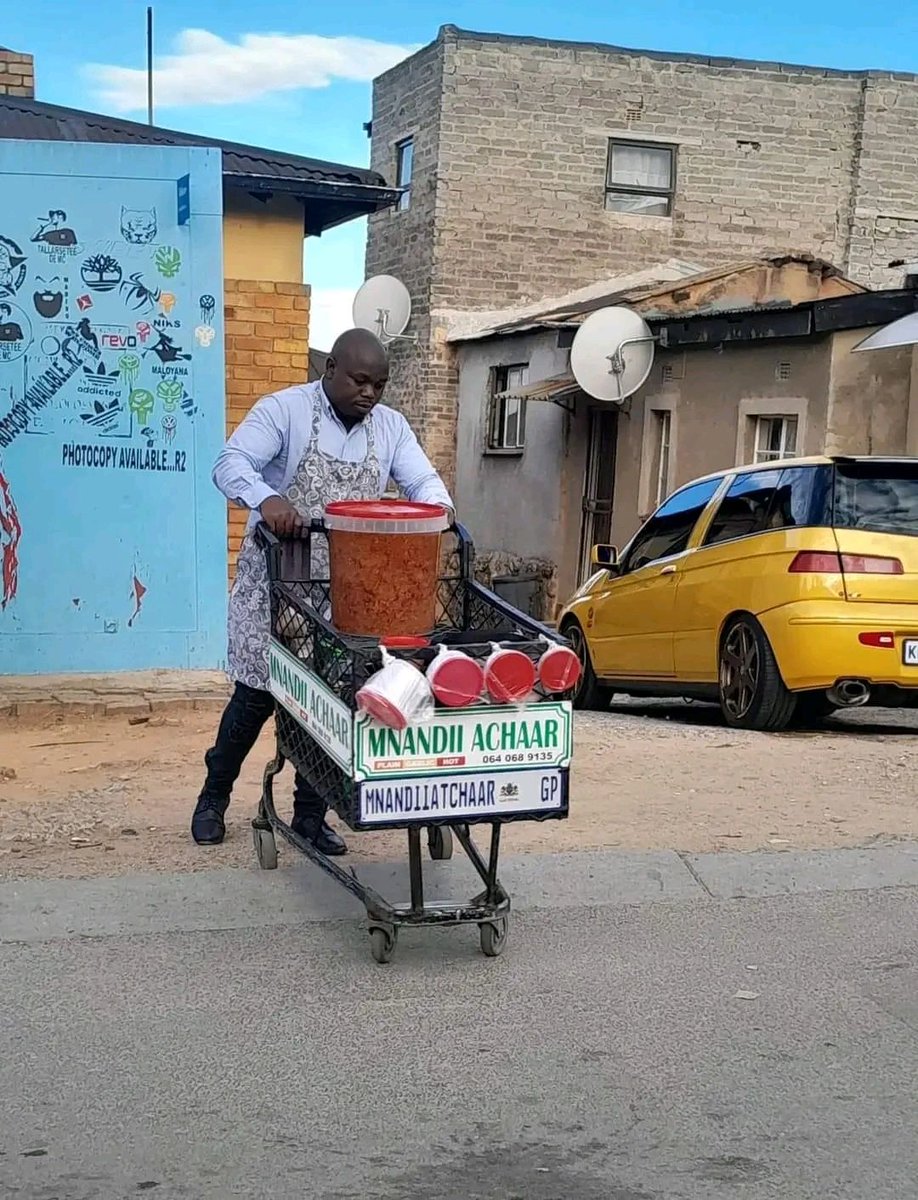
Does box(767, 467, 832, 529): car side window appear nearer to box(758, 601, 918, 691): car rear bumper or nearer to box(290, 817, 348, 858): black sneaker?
box(758, 601, 918, 691): car rear bumper

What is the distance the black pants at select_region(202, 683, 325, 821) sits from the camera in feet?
18.0

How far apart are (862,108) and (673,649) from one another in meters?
17.5

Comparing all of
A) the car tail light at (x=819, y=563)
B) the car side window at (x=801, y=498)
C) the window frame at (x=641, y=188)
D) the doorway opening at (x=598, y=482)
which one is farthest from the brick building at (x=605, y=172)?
the car tail light at (x=819, y=563)

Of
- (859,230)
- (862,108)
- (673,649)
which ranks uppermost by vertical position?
(862,108)

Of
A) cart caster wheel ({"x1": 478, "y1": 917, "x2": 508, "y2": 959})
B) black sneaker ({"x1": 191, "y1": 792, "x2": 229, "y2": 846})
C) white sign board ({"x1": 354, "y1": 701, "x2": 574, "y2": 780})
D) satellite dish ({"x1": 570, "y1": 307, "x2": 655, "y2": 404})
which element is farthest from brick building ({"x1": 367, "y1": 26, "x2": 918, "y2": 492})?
white sign board ({"x1": 354, "y1": 701, "x2": 574, "y2": 780})

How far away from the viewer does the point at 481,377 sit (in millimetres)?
23141

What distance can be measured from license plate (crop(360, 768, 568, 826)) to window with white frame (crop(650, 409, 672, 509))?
13848mm

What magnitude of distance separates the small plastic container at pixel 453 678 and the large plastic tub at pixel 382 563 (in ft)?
1.38

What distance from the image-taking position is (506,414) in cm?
2289

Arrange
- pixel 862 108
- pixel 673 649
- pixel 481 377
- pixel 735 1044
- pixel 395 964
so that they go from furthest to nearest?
pixel 862 108
pixel 481 377
pixel 673 649
pixel 395 964
pixel 735 1044

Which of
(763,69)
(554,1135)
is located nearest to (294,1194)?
(554,1135)

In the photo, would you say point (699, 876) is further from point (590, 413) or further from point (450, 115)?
point (450, 115)

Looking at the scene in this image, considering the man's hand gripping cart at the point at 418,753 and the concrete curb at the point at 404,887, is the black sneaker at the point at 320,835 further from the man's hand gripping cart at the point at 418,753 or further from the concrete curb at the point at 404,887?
the man's hand gripping cart at the point at 418,753

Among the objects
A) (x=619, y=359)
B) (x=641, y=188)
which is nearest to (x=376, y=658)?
(x=619, y=359)
